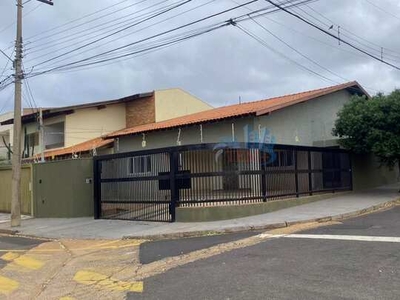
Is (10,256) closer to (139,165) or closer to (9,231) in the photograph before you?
(9,231)

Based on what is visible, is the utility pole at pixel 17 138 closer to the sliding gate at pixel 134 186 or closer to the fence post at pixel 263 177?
the sliding gate at pixel 134 186

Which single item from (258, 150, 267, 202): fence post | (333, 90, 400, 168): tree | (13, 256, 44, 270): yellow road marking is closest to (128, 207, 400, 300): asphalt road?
(13, 256, 44, 270): yellow road marking

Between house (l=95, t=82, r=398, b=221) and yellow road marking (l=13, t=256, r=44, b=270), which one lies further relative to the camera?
house (l=95, t=82, r=398, b=221)

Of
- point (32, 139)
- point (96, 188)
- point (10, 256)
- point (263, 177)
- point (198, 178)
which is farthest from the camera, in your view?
point (32, 139)

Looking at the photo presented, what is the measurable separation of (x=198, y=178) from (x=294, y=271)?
271 inches

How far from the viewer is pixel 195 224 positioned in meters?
13.0

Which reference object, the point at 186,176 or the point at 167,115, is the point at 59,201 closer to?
the point at 186,176

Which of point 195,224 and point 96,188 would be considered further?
point 96,188

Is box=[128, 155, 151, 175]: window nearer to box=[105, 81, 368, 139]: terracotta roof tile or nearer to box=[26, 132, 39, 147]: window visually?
box=[105, 81, 368, 139]: terracotta roof tile

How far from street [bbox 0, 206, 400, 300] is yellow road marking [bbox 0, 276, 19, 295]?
2 centimetres

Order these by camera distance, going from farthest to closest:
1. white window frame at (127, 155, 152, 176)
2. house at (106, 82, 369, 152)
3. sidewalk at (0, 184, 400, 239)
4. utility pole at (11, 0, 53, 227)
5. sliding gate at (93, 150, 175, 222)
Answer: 1. house at (106, 82, 369, 152)
2. utility pole at (11, 0, 53, 227)
3. white window frame at (127, 155, 152, 176)
4. sliding gate at (93, 150, 175, 222)
5. sidewalk at (0, 184, 400, 239)

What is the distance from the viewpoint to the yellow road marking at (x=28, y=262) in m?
9.46

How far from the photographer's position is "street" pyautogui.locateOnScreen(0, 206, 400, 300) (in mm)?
6316

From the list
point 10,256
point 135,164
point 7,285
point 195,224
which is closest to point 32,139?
point 135,164
